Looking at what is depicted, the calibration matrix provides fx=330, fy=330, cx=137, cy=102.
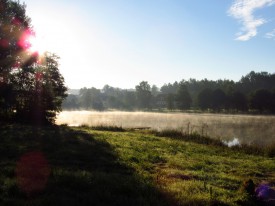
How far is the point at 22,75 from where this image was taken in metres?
41.1

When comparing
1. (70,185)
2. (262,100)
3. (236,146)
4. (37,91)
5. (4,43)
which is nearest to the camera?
(70,185)

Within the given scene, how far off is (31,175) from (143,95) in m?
181

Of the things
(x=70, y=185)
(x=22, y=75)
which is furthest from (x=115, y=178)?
(x=22, y=75)

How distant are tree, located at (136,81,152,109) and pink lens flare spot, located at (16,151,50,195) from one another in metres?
176

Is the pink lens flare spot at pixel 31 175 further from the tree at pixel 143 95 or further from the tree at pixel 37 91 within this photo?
the tree at pixel 143 95

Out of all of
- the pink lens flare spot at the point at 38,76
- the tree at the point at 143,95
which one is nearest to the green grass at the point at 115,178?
the pink lens flare spot at the point at 38,76

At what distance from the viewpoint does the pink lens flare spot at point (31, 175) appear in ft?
30.5

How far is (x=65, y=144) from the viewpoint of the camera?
19.8 metres

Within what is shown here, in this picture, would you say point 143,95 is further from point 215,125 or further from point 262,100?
point 215,125

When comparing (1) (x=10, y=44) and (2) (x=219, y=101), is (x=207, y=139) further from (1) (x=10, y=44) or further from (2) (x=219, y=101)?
(2) (x=219, y=101)

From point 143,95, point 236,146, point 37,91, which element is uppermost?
point 143,95

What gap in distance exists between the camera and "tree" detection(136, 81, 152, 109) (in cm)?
19050

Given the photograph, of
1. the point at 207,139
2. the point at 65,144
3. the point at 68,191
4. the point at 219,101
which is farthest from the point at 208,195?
the point at 219,101

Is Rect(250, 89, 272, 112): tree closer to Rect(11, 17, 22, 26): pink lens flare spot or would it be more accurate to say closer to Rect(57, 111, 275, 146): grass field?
Rect(57, 111, 275, 146): grass field
